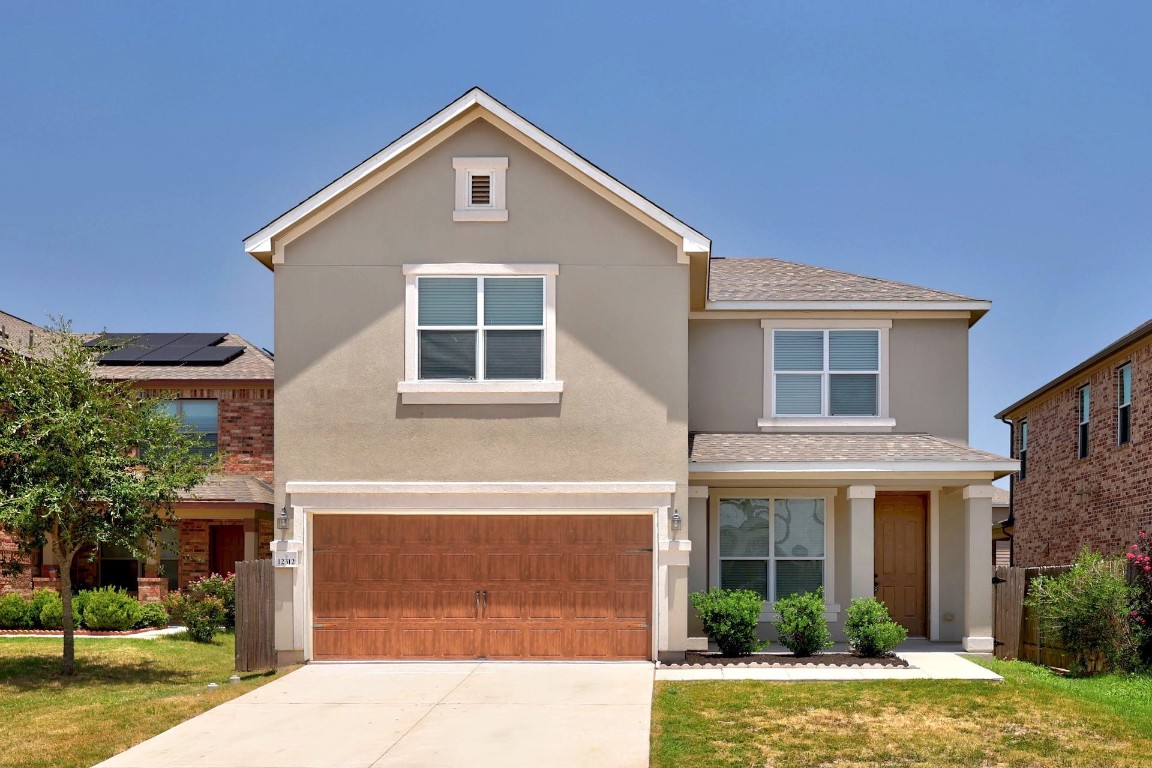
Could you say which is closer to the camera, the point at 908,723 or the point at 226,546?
the point at 908,723

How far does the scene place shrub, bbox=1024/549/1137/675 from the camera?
15344 millimetres

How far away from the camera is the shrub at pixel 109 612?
21828mm

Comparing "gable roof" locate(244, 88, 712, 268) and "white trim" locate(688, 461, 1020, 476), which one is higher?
"gable roof" locate(244, 88, 712, 268)

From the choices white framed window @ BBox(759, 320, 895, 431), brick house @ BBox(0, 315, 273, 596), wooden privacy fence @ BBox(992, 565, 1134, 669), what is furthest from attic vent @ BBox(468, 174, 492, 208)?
wooden privacy fence @ BBox(992, 565, 1134, 669)

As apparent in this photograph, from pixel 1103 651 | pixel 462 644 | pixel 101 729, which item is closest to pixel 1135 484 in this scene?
pixel 1103 651

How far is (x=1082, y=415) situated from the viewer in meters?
23.5

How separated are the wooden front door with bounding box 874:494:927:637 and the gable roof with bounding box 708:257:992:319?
330 centimetres

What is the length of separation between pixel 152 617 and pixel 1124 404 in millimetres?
18823

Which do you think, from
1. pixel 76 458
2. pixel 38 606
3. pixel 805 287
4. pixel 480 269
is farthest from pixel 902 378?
pixel 38 606

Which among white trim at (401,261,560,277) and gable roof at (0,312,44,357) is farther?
gable roof at (0,312,44,357)

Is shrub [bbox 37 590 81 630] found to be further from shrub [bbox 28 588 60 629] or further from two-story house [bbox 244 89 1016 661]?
two-story house [bbox 244 89 1016 661]

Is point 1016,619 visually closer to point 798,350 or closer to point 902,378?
point 902,378

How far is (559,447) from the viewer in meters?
16.4

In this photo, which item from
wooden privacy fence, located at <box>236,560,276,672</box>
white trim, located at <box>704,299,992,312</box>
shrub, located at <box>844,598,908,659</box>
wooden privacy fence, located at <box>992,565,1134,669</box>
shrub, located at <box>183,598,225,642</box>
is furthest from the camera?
shrub, located at <box>183,598,225,642</box>
